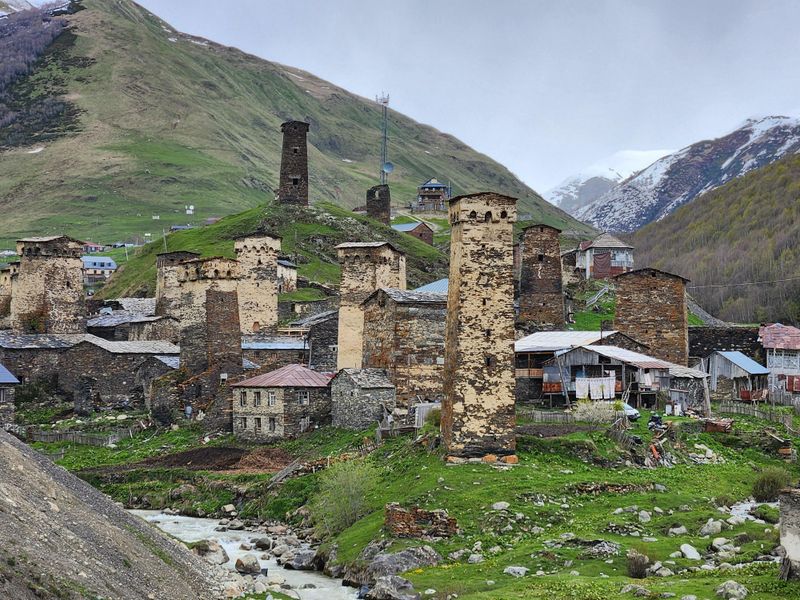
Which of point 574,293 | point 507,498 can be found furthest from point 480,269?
point 574,293

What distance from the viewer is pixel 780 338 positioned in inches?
2480

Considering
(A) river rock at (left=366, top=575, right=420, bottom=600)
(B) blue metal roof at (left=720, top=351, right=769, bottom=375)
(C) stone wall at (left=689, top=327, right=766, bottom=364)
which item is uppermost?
(C) stone wall at (left=689, top=327, right=766, bottom=364)

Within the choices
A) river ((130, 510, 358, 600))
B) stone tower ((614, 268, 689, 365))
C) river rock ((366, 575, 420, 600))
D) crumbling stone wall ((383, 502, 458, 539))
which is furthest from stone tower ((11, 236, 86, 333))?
river rock ((366, 575, 420, 600))

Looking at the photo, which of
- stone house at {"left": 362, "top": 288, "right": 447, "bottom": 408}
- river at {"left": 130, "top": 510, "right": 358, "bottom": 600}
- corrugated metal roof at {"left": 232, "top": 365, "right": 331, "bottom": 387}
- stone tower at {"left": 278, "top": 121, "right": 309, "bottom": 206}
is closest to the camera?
river at {"left": 130, "top": 510, "right": 358, "bottom": 600}

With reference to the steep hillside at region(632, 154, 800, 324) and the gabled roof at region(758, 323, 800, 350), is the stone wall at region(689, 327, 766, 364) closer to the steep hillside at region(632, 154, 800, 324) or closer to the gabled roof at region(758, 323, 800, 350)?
the gabled roof at region(758, 323, 800, 350)

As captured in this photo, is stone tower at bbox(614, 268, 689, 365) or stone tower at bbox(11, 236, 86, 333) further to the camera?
stone tower at bbox(11, 236, 86, 333)

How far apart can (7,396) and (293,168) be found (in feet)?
182

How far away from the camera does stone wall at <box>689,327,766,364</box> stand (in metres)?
63.8

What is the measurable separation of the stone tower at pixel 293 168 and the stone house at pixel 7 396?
5396 centimetres

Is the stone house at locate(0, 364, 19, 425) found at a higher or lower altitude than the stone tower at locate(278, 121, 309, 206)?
lower

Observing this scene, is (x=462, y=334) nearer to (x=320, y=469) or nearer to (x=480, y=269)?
(x=480, y=269)

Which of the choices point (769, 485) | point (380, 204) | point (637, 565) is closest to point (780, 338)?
point (769, 485)

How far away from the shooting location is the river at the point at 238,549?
30.5 m

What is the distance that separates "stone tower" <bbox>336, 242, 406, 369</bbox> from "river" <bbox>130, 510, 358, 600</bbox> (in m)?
14.0
